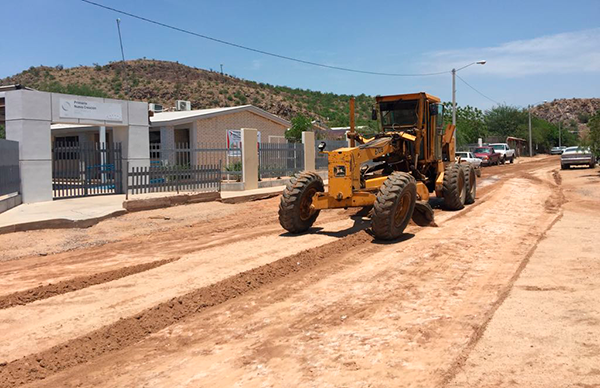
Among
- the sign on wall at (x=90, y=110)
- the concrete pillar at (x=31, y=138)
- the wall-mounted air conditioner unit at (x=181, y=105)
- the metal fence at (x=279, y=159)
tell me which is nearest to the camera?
the concrete pillar at (x=31, y=138)

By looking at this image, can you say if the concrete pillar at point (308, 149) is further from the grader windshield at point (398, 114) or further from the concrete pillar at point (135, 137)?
the grader windshield at point (398, 114)

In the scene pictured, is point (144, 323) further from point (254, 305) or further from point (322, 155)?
point (322, 155)

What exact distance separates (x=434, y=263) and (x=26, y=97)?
47.3 ft

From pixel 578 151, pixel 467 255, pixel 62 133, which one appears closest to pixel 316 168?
pixel 62 133

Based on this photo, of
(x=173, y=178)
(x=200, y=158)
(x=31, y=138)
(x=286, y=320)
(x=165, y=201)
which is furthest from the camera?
(x=200, y=158)

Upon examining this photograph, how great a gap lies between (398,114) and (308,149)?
579 inches

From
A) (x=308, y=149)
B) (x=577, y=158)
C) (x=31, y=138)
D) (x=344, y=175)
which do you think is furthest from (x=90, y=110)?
(x=577, y=158)

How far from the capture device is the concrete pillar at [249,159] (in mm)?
22406

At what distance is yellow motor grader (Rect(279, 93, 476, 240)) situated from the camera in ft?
32.8

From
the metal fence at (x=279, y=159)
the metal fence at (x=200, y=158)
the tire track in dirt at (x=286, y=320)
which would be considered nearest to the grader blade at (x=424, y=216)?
the tire track in dirt at (x=286, y=320)

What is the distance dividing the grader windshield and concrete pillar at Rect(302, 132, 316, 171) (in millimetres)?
14302

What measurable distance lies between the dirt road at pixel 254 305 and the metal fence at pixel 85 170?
6673 mm

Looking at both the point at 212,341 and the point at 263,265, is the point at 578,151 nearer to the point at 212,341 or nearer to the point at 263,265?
the point at 263,265

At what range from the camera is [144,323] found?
5.84 m
